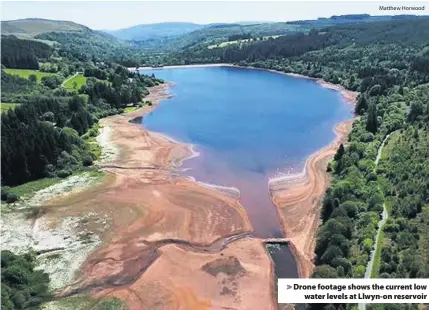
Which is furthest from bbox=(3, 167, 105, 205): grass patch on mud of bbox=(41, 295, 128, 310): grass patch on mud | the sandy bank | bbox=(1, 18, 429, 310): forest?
the sandy bank

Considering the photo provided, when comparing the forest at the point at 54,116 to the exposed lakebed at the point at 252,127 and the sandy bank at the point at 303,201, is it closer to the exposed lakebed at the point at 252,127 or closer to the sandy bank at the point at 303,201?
the exposed lakebed at the point at 252,127

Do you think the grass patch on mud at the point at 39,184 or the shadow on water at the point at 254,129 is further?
the shadow on water at the point at 254,129

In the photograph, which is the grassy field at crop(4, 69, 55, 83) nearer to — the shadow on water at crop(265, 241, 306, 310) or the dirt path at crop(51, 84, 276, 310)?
the dirt path at crop(51, 84, 276, 310)

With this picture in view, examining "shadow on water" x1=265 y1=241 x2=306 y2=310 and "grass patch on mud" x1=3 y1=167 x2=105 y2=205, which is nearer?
"shadow on water" x1=265 y1=241 x2=306 y2=310

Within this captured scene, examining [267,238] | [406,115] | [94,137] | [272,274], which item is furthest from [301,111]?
[272,274]

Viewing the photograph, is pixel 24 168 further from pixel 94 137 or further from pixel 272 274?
pixel 272 274

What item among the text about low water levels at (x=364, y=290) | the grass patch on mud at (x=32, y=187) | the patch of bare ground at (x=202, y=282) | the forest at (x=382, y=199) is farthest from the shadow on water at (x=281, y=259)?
the grass patch on mud at (x=32, y=187)
